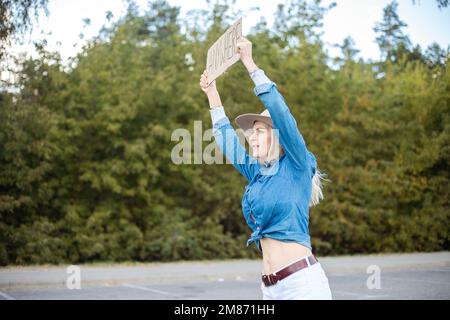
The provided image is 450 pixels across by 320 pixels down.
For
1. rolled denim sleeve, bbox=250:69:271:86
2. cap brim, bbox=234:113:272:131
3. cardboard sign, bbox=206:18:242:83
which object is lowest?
cap brim, bbox=234:113:272:131

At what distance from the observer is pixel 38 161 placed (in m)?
15.3

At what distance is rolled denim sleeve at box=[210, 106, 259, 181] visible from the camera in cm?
382

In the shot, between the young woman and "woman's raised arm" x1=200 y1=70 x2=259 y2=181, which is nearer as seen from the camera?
the young woman

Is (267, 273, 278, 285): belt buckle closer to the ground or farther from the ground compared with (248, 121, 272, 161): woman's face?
closer to the ground

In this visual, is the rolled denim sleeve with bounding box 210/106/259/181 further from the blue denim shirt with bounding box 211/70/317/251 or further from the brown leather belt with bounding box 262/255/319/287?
the brown leather belt with bounding box 262/255/319/287

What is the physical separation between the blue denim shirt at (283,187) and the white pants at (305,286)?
0.16 metres

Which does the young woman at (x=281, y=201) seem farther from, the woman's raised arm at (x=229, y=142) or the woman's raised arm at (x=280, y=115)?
the woman's raised arm at (x=229, y=142)

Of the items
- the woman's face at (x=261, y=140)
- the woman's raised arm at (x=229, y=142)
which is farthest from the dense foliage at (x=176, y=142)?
the woman's face at (x=261, y=140)

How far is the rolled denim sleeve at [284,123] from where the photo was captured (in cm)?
323

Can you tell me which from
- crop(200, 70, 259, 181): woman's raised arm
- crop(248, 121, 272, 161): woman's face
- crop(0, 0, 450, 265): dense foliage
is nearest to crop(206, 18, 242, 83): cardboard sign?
crop(200, 70, 259, 181): woman's raised arm
